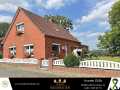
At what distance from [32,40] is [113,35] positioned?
35.0 ft

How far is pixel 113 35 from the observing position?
36.6 meters

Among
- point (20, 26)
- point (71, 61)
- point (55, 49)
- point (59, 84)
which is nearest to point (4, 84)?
point (59, 84)

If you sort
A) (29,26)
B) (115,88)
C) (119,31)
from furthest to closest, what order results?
1. (29,26)
2. (119,31)
3. (115,88)

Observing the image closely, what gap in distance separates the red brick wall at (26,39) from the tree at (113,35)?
25.1ft

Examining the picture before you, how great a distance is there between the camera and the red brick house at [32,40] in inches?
1538

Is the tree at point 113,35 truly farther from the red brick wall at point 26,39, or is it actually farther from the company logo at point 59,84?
the company logo at point 59,84

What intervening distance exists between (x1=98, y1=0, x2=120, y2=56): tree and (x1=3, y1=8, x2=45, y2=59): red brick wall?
7.65 metres

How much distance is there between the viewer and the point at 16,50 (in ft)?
143

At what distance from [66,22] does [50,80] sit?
71.1 m

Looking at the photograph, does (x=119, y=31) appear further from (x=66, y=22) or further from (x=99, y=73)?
(x=66, y=22)

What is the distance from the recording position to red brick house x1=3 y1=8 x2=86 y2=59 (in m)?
39.1

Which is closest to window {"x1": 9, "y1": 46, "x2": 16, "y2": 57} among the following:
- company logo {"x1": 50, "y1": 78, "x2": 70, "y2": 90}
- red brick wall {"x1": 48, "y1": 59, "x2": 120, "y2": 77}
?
red brick wall {"x1": 48, "y1": 59, "x2": 120, "y2": 77}

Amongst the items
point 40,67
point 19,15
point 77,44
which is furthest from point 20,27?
point 40,67

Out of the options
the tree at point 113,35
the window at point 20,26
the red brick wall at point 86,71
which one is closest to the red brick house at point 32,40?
the window at point 20,26
